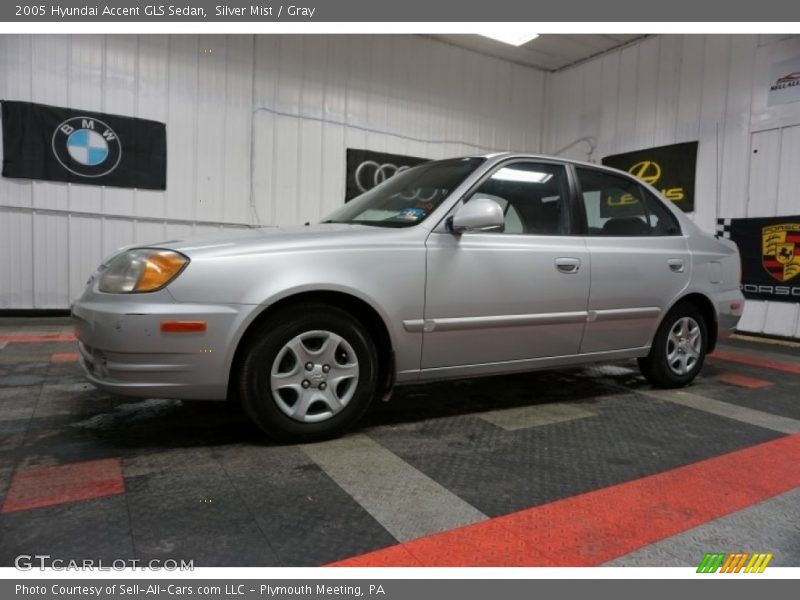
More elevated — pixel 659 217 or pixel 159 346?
pixel 659 217

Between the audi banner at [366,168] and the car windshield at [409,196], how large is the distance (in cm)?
502

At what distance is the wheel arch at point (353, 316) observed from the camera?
89.0 inches

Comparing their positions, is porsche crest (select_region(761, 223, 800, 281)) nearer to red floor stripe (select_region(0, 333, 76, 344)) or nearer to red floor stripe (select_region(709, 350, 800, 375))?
red floor stripe (select_region(709, 350, 800, 375))

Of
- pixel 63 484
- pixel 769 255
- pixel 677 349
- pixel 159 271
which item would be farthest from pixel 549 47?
pixel 63 484

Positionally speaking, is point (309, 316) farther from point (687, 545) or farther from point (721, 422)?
point (721, 422)

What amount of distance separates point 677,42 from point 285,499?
349 inches

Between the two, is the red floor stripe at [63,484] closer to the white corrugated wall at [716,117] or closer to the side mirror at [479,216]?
the side mirror at [479,216]

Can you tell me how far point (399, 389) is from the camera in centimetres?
352

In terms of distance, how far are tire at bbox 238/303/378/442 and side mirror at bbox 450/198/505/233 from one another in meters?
0.71

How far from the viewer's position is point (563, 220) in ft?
10.3

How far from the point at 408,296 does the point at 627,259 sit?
1.58 metres

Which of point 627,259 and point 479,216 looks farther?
point 627,259

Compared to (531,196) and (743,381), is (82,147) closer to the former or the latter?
(531,196)

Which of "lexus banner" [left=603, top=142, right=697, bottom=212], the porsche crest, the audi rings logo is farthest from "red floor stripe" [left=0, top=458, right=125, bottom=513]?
"lexus banner" [left=603, top=142, right=697, bottom=212]
